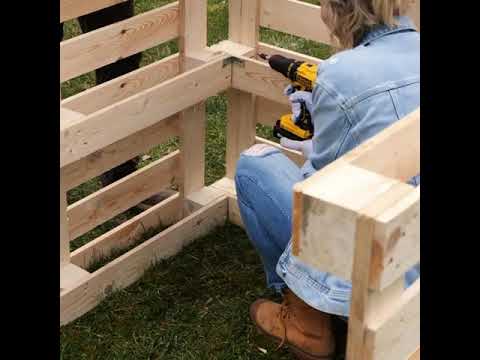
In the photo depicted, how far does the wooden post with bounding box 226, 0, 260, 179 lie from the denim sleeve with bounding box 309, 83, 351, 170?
124cm

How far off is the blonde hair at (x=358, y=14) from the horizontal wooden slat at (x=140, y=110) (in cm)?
83

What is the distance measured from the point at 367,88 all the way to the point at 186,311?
4.14ft

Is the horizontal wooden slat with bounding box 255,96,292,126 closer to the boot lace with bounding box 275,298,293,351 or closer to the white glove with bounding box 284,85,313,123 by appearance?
the white glove with bounding box 284,85,313,123

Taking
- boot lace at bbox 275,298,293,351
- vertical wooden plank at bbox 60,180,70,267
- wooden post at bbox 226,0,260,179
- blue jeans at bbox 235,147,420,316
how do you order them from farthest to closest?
wooden post at bbox 226,0,260,179 → vertical wooden plank at bbox 60,180,70,267 → boot lace at bbox 275,298,293,351 → blue jeans at bbox 235,147,420,316

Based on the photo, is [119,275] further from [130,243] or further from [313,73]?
[313,73]

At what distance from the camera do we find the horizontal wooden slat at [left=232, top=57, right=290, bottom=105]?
3.33 metres

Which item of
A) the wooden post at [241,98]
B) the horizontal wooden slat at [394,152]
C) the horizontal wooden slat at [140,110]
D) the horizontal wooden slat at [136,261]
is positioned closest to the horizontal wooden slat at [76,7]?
the horizontal wooden slat at [140,110]

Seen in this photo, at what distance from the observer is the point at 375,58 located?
7.56 ft

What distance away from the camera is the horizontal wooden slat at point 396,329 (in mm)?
1357

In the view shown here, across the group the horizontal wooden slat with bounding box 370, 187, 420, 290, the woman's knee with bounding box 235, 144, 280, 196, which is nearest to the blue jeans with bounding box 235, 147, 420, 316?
the woman's knee with bounding box 235, 144, 280, 196

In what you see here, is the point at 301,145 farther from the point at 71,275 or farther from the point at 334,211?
the point at 334,211

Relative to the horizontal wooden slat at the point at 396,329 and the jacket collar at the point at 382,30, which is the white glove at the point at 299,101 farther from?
the horizontal wooden slat at the point at 396,329

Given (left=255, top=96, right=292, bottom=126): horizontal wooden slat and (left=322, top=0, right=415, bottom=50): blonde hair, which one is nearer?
(left=322, top=0, right=415, bottom=50): blonde hair
